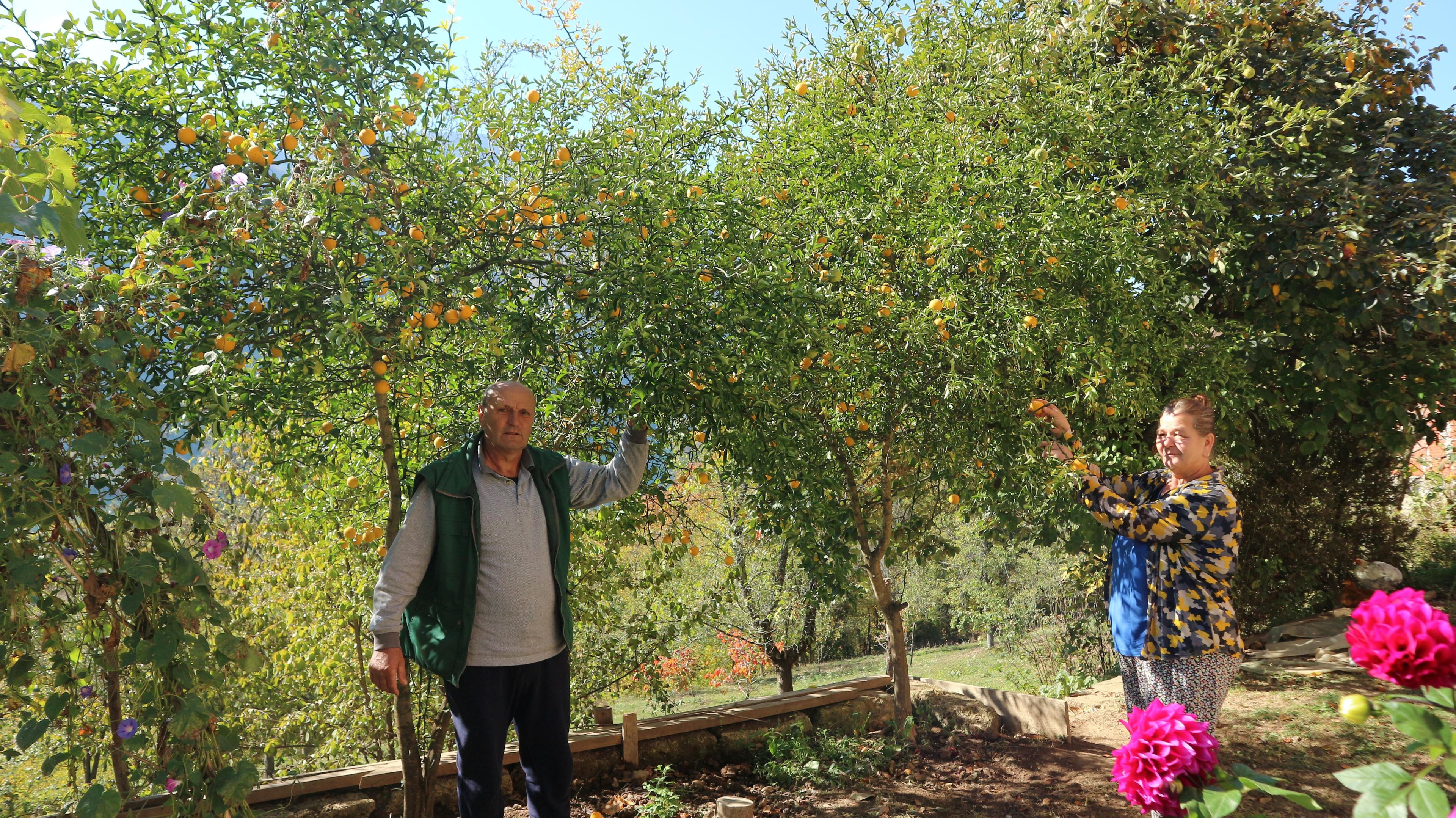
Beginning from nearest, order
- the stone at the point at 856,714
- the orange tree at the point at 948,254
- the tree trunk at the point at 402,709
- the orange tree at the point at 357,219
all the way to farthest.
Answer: the orange tree at the point at 357,219, the tree trunk at the point at 402,709, the orange tree at the point at 948,254, the stone at the point at 856,714

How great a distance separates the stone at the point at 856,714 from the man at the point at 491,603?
6.49 ft

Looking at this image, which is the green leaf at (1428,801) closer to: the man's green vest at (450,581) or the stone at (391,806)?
the man's green vest at (450,581)

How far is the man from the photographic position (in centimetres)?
225

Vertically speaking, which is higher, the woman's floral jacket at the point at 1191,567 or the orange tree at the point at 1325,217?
the orange tree at the point at 1325,217

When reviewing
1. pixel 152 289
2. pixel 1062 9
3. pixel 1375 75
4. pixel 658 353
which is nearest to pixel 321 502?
pixel 152 289

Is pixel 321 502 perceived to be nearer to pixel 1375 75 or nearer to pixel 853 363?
pixel 853 363

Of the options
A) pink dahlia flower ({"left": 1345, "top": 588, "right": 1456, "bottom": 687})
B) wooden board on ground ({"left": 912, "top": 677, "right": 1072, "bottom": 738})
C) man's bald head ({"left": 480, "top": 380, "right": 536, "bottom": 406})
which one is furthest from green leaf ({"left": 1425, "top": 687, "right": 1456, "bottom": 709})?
wooden board on ground ({"left": 912, "top": 677, "right": 1072, "bottom": 738})

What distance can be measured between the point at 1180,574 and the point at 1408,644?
1259 millimetres

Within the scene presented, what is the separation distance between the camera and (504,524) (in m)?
2.35

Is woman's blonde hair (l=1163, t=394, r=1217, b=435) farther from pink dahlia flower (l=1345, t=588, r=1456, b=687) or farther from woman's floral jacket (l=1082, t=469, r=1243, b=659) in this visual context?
pink dahlia flower (l=1345, t=588, r=1456, b=687)

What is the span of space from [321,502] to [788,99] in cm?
241

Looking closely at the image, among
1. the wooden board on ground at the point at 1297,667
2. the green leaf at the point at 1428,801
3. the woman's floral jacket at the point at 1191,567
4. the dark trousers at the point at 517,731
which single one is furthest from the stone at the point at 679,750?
the wooden board on ground at the point at 1297,667

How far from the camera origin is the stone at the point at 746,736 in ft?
12.5

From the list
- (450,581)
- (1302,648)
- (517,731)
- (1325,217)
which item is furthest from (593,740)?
(1302,648)
